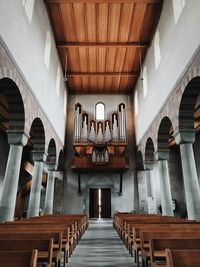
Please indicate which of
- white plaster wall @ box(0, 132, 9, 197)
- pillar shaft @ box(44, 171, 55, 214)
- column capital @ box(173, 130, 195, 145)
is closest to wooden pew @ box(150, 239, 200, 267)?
column capital @ box(173, 130, 195, 145)

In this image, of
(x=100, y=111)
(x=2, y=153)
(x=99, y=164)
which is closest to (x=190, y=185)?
(x=99, y=164)

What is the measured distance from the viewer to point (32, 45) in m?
9.10

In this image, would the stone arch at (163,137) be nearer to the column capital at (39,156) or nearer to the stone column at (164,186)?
the stone column at (164,186)

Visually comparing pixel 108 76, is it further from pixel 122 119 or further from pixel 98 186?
pixel 98 186

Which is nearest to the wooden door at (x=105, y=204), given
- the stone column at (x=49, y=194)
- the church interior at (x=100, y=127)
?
the church interior at (x=100, y=127)

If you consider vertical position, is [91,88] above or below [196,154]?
above

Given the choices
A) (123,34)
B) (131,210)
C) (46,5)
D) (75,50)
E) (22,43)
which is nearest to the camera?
(22,43)

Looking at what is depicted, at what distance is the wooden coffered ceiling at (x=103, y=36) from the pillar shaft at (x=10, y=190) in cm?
788

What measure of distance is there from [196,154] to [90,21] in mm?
12066

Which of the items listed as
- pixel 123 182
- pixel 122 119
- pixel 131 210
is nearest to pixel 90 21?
pixel 122 119

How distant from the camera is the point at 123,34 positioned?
42.8 ft

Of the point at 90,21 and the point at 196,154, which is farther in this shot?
the point at 196,154

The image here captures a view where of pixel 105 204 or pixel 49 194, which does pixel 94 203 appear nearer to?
pixel 105 204

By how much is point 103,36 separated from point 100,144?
711 centimetres
